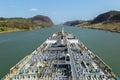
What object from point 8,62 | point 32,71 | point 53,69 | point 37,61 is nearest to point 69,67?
point 53,69

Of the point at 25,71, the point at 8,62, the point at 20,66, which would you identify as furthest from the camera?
the point at 8,62

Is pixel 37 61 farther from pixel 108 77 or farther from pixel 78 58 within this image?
pixel 108 77

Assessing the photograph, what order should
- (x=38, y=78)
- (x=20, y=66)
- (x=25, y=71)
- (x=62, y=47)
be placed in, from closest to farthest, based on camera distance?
1. (x=38, y=78)
2. (x=25, y=71)
3. (x=20, y=66)
4. (x=62, y=47)

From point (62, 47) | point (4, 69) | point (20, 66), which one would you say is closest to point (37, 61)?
point (20, 66)

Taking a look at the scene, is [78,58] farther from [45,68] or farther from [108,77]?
[108,77]

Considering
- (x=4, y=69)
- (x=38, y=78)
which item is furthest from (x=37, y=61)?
(x=38, y=78)

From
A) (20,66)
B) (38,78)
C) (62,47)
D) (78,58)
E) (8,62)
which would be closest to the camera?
(38,78)

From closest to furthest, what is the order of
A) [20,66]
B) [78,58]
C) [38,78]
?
[38,78] → [20,66] → [78,58]

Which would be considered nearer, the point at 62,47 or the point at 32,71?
the point at 32,71
